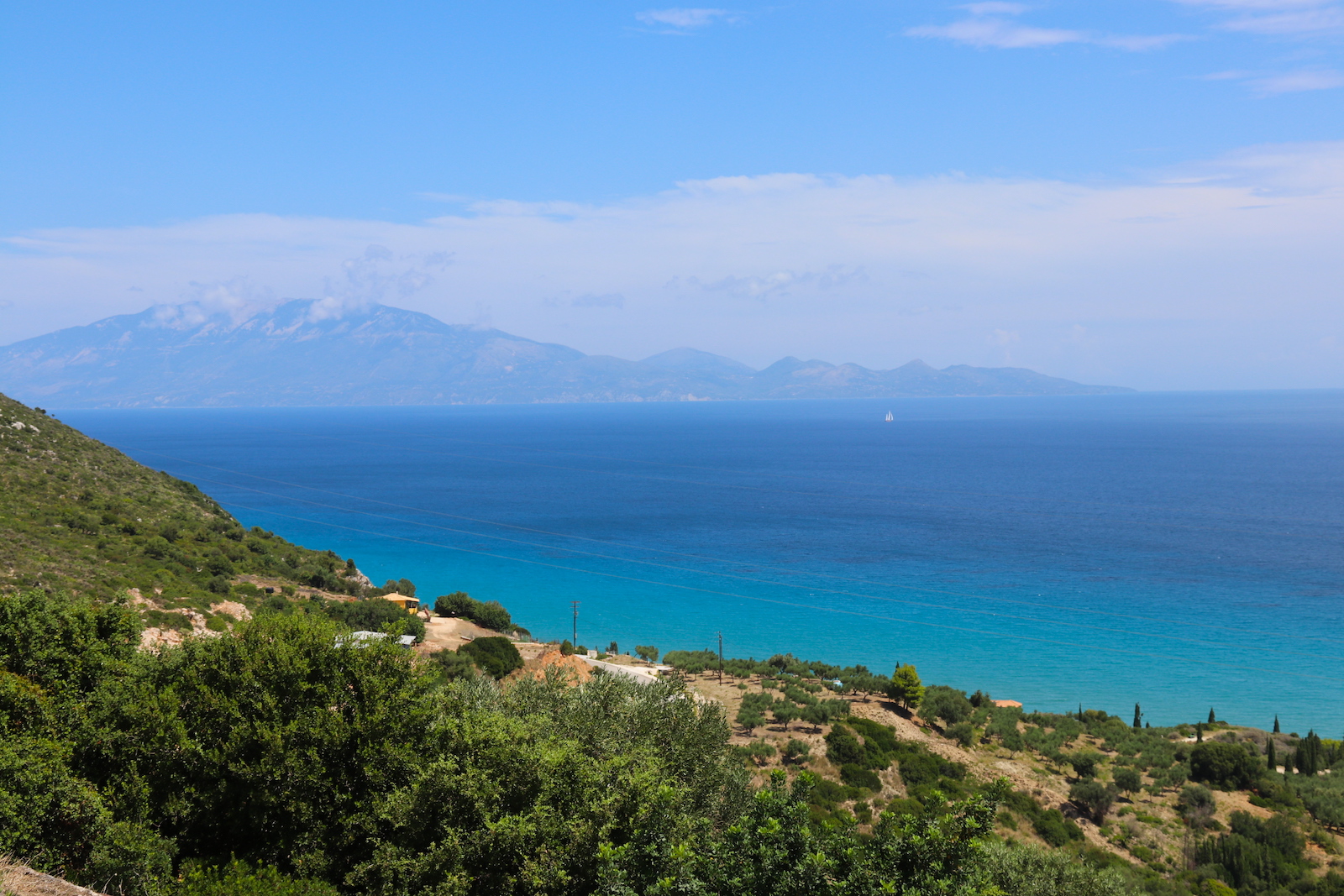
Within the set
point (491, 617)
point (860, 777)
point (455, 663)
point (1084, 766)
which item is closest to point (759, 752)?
point (860, 777)

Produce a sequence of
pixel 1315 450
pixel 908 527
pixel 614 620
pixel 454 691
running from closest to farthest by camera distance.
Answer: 1. pixel 454 691
2. pixel 614 620
3. pixel 908 527
4. pixel 1315 450

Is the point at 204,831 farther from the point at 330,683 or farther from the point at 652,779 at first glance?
the point at 652,779

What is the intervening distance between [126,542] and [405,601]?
14976 mm

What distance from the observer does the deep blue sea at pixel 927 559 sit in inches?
1993

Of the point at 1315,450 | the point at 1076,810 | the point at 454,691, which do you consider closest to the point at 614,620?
the point at 1076,810

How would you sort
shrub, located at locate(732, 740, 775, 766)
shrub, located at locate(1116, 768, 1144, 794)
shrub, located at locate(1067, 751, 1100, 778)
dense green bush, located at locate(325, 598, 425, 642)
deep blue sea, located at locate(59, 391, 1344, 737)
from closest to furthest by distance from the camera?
shrub, located at locate(732, 740, 775, 766)
shrub, located at locate(1116, 768, 1144, 794)
shrub, located at locate(1067, 751, 1100, 778)
dense green bush, located at locate(325, 598, 425, 642)
deep blue sea, located at locate(59, 391, 1344, 737)

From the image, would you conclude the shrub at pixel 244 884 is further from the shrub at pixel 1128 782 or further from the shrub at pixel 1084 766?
the shrub at pixel 1128 782

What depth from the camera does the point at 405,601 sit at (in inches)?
1889

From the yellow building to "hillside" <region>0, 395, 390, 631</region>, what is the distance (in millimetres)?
3232

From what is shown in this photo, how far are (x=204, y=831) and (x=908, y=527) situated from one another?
86.4m

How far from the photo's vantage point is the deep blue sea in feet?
166

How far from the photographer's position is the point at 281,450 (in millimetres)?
189000

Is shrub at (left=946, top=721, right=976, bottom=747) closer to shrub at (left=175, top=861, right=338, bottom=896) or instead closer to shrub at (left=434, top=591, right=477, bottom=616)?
shrub at (left=175, top=861, right=338, bottom=896)

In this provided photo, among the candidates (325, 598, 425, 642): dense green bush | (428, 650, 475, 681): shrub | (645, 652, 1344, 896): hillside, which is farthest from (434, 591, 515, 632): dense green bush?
(645, 652, 1344, 896): hillside
